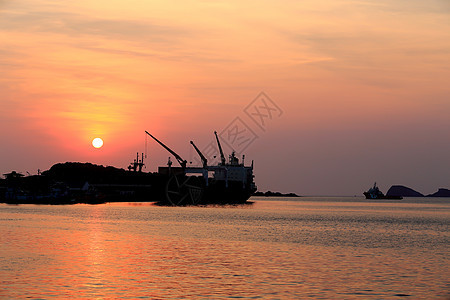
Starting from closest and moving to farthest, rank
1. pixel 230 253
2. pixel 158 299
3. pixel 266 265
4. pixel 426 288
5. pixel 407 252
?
pixel 158 299
pixel 426 288
pixel 266 265
pixel 230 253
pixel 407 252

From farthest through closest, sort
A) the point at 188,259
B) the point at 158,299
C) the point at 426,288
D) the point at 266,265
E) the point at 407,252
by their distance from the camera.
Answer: the point at 407,252, the point at 188,259, the point at 266,265, the point at 426,288, the point at 158,299

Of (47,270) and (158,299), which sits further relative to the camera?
(47,270)

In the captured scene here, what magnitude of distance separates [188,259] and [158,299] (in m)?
17.3

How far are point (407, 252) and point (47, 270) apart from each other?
3299 cm

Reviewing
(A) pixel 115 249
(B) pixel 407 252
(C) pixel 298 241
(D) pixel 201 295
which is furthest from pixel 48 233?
(D) pixel 201 295

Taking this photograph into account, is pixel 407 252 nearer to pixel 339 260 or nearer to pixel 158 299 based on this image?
pixel 339 260

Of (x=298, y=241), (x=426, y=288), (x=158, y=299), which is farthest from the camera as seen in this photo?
(x=298, y=241)

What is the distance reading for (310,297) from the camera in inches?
1329

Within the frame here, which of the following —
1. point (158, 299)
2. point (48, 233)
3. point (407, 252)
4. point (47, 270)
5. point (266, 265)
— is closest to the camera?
point (158, 299)

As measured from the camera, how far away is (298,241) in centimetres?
6906

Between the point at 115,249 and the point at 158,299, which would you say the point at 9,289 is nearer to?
the point at 158,299

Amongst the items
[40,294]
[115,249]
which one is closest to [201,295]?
[40,294]

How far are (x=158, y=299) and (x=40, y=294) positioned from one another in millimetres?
6134

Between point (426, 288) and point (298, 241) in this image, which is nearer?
point (426, 288)
